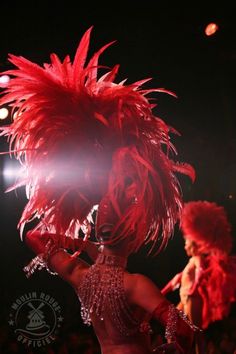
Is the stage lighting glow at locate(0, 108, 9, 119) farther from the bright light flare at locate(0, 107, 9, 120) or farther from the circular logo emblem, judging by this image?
the circular logo emblem

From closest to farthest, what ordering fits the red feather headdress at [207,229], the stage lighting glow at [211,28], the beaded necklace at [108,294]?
the beaded necklace at [108,294], the red feather headdress at [207,229], the stage lighting glow at [211,28]

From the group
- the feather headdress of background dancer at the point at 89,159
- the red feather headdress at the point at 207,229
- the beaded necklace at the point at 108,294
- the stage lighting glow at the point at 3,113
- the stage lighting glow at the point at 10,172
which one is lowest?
the red feather headdress at the point at 207,229

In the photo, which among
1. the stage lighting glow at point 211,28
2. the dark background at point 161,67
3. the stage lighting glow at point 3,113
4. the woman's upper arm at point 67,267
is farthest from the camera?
the stage lighting glow at point 3,113

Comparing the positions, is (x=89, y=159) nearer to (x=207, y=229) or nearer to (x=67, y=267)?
(x=67, y=267)

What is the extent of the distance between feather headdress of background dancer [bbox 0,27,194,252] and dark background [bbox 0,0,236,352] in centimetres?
220

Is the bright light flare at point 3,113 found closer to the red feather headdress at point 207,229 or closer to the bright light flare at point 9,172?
the bright light flare at point 9,172

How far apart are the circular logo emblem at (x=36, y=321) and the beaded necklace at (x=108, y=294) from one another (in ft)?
7.78

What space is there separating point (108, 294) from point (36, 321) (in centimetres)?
245

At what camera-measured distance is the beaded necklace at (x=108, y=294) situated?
1.77m

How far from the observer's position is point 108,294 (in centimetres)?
179

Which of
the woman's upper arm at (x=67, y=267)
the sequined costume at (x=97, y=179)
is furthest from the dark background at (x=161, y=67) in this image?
the woman's upper arm at (x=67, y=267)

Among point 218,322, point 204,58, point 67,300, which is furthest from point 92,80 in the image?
point 218,322

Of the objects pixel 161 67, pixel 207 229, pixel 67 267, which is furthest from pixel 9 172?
pixel 67 267

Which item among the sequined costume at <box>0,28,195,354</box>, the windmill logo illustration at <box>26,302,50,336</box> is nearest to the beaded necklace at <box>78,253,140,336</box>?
the sequined costume at <box>0,28,195,354</box>
